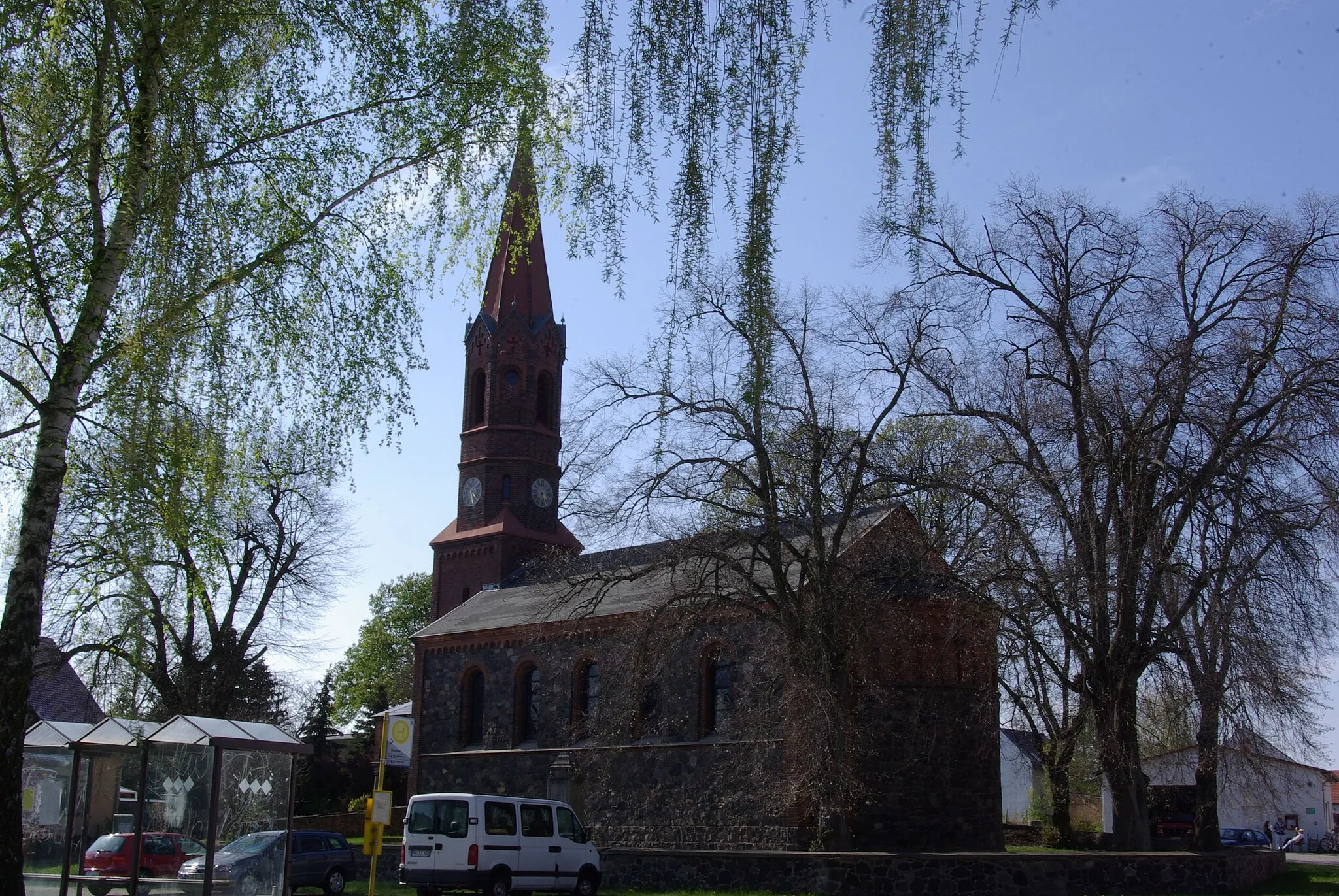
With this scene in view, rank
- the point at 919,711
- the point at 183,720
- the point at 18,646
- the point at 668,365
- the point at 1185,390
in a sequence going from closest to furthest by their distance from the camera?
the point at 668,365, the point at 18,646, the point at 183,720, the point at 1185,390, the point at 919,711

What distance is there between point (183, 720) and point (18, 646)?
569 cm

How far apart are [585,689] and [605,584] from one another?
412 inches

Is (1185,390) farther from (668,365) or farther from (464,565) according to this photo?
(464,565)

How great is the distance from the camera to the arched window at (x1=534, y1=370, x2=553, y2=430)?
46.8 meters

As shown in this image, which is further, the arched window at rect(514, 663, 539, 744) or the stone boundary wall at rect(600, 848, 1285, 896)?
the arched window at rect(514, 663, 539, 744)

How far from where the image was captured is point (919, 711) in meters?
28.1

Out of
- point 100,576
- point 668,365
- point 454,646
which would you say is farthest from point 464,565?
point 668,365

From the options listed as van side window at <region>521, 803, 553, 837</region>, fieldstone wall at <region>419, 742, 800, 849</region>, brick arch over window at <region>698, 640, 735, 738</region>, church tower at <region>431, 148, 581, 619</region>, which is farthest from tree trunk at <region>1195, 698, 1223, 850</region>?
church tower at <region>431, 148, 581, 619</region>

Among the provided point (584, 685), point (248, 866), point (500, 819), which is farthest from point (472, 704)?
point (248, 866)

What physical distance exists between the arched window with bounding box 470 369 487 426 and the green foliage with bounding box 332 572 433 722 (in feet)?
67.0

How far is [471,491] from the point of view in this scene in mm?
46031

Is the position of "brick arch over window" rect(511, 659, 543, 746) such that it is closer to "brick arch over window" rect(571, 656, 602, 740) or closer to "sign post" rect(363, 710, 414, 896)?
"brick arch over window" rect(571, 656, 602, 740)

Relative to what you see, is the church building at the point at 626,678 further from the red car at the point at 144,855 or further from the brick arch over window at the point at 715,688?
the red car at the point at 144,855

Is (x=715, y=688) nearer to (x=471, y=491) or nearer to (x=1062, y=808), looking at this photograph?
(x=1062, y=808)
